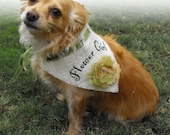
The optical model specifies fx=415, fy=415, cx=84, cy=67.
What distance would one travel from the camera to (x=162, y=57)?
5.00 m

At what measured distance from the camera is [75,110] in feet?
11.1

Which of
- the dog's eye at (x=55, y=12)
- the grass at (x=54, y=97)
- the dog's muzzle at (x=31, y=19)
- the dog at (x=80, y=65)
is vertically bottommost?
the grass at (x=54, y=97)

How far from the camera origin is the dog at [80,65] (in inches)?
120

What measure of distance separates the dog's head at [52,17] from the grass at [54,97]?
0.86 metres

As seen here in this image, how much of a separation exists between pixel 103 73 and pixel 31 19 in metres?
0.73

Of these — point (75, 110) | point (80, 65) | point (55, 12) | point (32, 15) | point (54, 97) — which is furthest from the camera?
point (54, 97)

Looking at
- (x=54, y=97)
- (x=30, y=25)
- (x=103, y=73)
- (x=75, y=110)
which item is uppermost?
(x=30, y=25)

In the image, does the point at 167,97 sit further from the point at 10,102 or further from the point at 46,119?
the point at 10,102

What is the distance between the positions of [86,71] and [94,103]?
466mm

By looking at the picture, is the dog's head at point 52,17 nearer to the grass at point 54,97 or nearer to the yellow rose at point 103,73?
the yellow rose at point 103,73

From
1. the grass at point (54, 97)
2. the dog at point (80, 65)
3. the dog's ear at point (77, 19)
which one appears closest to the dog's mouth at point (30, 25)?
Result: the dog at point (80, 65)

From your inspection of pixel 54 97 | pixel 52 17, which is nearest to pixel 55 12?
pixel 52 17

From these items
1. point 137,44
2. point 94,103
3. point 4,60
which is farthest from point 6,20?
point 94,103

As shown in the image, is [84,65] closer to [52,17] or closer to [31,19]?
[52,17]
